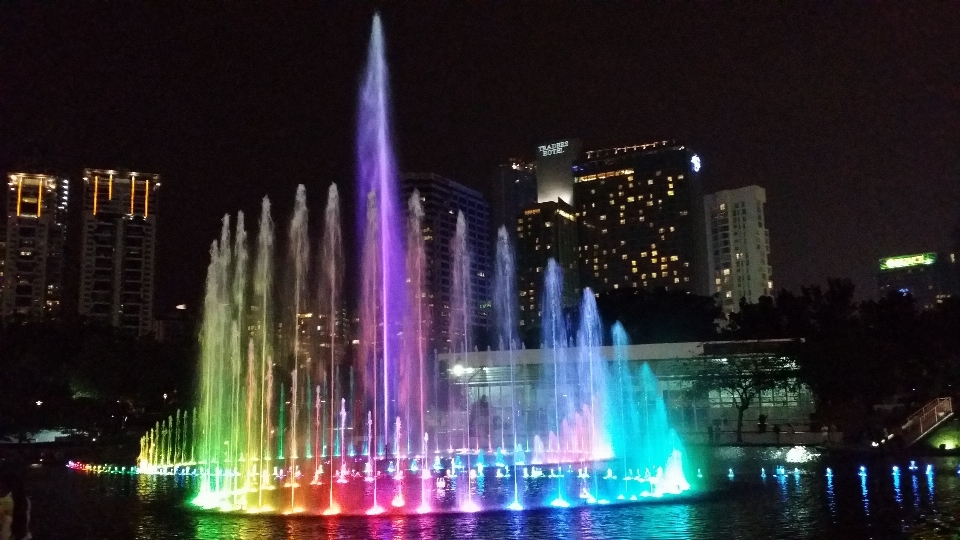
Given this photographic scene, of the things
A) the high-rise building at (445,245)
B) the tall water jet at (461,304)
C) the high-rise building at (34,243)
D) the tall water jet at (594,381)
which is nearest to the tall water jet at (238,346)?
the tall water jet at (461,304)

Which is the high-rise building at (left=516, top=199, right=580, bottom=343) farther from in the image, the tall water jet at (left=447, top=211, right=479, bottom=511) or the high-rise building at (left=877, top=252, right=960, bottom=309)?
the high-rise building at (left=877, top=252, right=960, bottom=309)

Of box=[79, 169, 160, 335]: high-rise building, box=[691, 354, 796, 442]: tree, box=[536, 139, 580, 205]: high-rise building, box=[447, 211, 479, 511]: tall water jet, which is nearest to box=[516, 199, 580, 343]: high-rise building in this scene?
box=[536, 139, 580, 205]: high-rise building

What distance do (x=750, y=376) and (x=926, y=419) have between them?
13.0 meters

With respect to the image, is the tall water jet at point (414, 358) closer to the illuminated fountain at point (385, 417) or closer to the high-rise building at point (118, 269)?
the illuminated fountain at point (385, 417)

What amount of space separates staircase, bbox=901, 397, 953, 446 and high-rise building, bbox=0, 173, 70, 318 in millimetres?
120593

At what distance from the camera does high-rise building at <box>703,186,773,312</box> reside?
515ft

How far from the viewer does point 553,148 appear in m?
160

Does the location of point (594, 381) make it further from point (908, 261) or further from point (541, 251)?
point (908, 261)

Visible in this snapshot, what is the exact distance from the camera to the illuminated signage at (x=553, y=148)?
15912cm

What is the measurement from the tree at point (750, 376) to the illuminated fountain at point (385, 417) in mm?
4687

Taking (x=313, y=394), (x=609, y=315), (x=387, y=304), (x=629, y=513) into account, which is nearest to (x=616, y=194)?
(x=609, y=315)

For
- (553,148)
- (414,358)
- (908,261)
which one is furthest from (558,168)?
(414,358)

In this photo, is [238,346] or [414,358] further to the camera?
[414,358]

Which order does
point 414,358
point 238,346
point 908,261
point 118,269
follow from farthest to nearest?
point 908,261 < point 118,269 < point 414,358 < point 238,346
